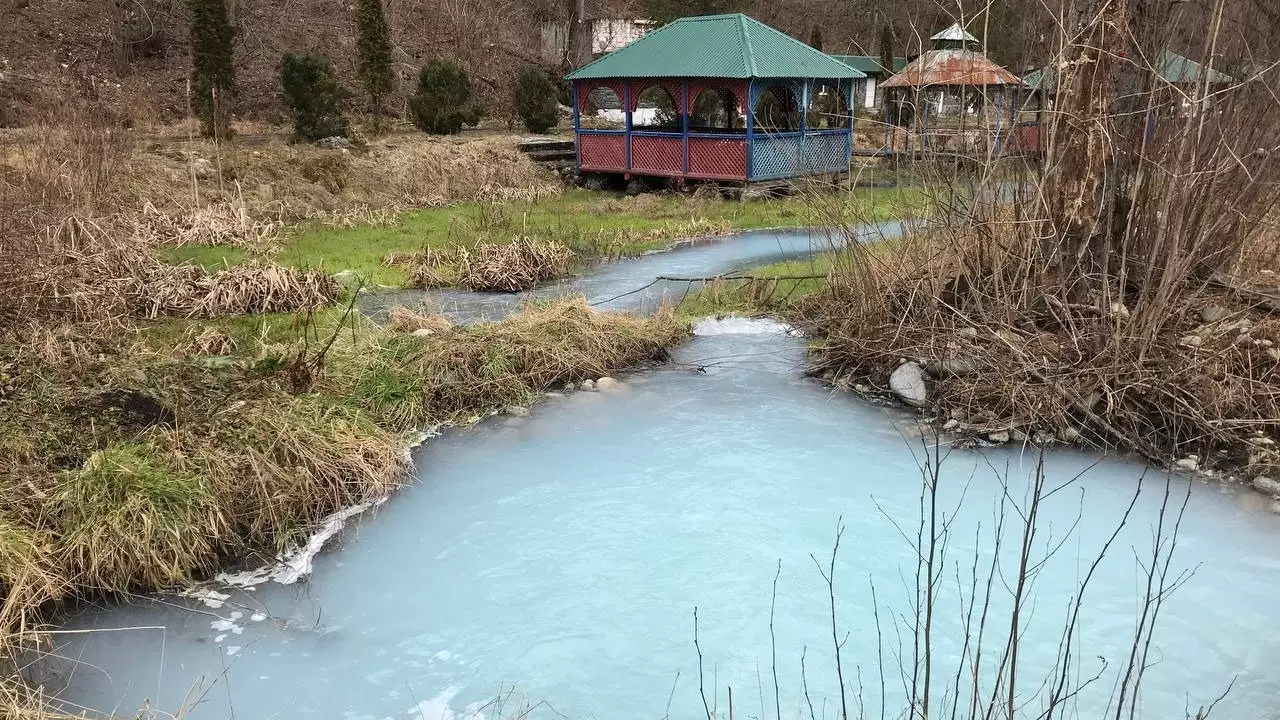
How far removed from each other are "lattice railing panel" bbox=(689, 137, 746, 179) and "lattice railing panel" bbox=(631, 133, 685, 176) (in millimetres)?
246

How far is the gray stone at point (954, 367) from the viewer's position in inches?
272

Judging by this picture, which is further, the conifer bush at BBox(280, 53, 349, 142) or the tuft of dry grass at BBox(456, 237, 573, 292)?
the conifer bush at BBox(280, 53, 349, 142)

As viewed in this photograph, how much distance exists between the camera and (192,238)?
A: 40.0ft

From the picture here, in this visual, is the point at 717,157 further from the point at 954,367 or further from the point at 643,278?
the point at 954,367

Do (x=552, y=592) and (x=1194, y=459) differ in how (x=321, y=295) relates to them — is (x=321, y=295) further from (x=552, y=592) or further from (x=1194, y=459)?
(x=1194, y=459)

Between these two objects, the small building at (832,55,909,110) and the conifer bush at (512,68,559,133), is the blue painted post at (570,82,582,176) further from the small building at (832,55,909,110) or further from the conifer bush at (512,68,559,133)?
the small building at (832,55,909,110)

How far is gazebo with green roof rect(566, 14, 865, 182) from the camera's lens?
18.0 m

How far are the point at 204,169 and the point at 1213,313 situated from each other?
1438cm

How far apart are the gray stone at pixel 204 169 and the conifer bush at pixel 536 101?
9.70m

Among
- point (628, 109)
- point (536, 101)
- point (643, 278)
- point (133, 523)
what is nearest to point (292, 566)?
point (133, 523)

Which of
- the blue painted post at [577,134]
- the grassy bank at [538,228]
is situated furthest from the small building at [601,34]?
the grassy bank at [538,228]

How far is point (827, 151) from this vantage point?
19.5m

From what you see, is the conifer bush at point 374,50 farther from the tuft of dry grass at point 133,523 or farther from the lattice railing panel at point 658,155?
the tuft of dry grass at point 133,523

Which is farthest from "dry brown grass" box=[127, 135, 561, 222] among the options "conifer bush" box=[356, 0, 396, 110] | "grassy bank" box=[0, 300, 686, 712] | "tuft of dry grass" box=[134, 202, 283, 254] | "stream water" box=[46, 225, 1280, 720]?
"stream water" box=[46, 225, 1280, 720]
